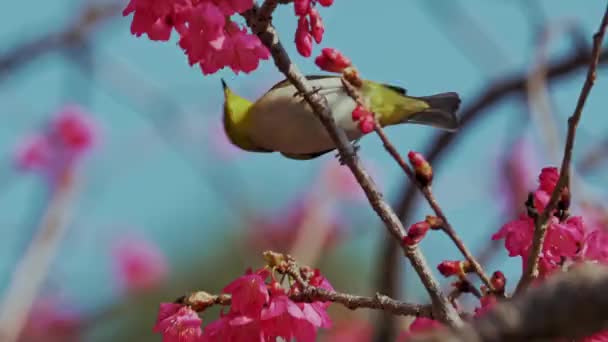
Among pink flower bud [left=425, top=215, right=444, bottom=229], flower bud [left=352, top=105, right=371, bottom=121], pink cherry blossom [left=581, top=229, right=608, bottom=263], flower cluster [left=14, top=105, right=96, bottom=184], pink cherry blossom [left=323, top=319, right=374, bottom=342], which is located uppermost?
flower cluster [left=14, top=105, right=96, bottom=184]

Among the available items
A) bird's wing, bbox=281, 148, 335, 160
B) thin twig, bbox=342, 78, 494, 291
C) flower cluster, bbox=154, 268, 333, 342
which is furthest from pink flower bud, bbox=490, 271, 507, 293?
bird's wing, bbox=281, 148, 335, 160

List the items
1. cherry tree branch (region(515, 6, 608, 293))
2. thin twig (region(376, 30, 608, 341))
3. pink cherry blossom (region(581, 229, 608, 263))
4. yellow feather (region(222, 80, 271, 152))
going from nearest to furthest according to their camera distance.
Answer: cherry tree branch (region(515, 6, 608, 293)), pink cherry blossom (region(581, 229, 608, 263)), yellow feather (region(222, 80, 271, 152)), thin twig (region(376, 30, 608, 341))

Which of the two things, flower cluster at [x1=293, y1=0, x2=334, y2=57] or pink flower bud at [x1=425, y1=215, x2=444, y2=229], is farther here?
flower cluster at [x1=293, y1=0, x2=334, y2=57]

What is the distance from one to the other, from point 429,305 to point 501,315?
715 millimetres

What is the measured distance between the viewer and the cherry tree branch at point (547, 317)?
95cm

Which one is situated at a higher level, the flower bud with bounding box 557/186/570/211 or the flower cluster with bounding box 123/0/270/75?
the flower cluster with bounding box 123/0/270/75

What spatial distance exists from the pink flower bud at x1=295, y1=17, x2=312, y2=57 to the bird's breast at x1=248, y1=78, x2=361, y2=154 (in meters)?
1.04

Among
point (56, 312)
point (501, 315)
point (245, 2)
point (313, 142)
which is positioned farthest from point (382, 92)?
point (56, 312)

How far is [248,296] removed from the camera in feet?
6.07

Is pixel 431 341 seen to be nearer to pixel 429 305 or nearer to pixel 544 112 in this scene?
pixel 429 305

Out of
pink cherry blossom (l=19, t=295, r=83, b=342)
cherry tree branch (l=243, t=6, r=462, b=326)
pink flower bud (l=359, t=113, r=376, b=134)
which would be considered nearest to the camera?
cherry tree branch (l=243, t=6, r=462, b=326)

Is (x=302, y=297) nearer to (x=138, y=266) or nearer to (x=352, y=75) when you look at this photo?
(x=352, y=75)

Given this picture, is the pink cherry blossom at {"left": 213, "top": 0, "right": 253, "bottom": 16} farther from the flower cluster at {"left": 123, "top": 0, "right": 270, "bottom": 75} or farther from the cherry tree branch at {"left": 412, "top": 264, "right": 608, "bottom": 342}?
the cherry tree branch at {"left": 412, "top": 264, "right": 608, "bottom": 342}

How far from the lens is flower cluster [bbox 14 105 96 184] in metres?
5.43
